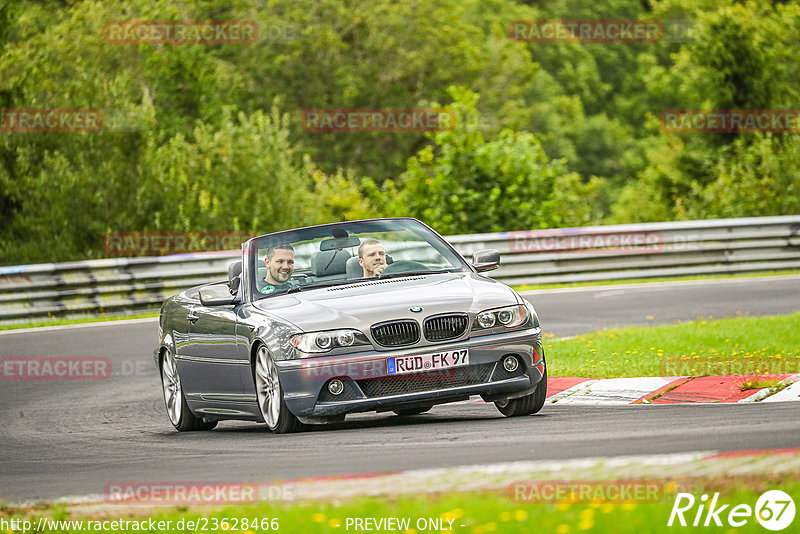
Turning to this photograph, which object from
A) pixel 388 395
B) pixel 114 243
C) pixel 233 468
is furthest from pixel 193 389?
pixel 114 243

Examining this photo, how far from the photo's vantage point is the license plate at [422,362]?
9148 mm

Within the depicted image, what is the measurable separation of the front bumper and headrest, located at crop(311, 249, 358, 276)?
127 cm

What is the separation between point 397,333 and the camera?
922 centimetres

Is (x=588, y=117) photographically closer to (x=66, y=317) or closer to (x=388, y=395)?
(x=66, y=317)

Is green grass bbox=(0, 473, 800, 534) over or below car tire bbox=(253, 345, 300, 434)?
over

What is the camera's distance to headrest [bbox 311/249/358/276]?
10.4 m

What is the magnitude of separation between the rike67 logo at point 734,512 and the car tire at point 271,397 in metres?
4.38

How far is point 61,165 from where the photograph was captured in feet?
87.4

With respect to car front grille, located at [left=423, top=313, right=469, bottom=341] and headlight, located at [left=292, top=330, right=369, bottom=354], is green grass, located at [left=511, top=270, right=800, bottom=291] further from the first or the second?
headlight, located at [left=292, top=330, right=369, bottom=354]

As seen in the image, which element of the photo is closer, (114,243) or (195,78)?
(114,243)

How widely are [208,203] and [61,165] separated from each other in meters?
3.38

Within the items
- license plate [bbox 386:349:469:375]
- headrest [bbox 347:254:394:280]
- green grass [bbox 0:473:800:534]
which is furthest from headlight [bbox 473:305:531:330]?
green grass [bbox 0:473:800:534]

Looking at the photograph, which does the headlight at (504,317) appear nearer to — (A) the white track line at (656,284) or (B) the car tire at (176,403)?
(B) the car tire at (176,403)

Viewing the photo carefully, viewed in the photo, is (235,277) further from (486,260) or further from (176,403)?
(486,260)
